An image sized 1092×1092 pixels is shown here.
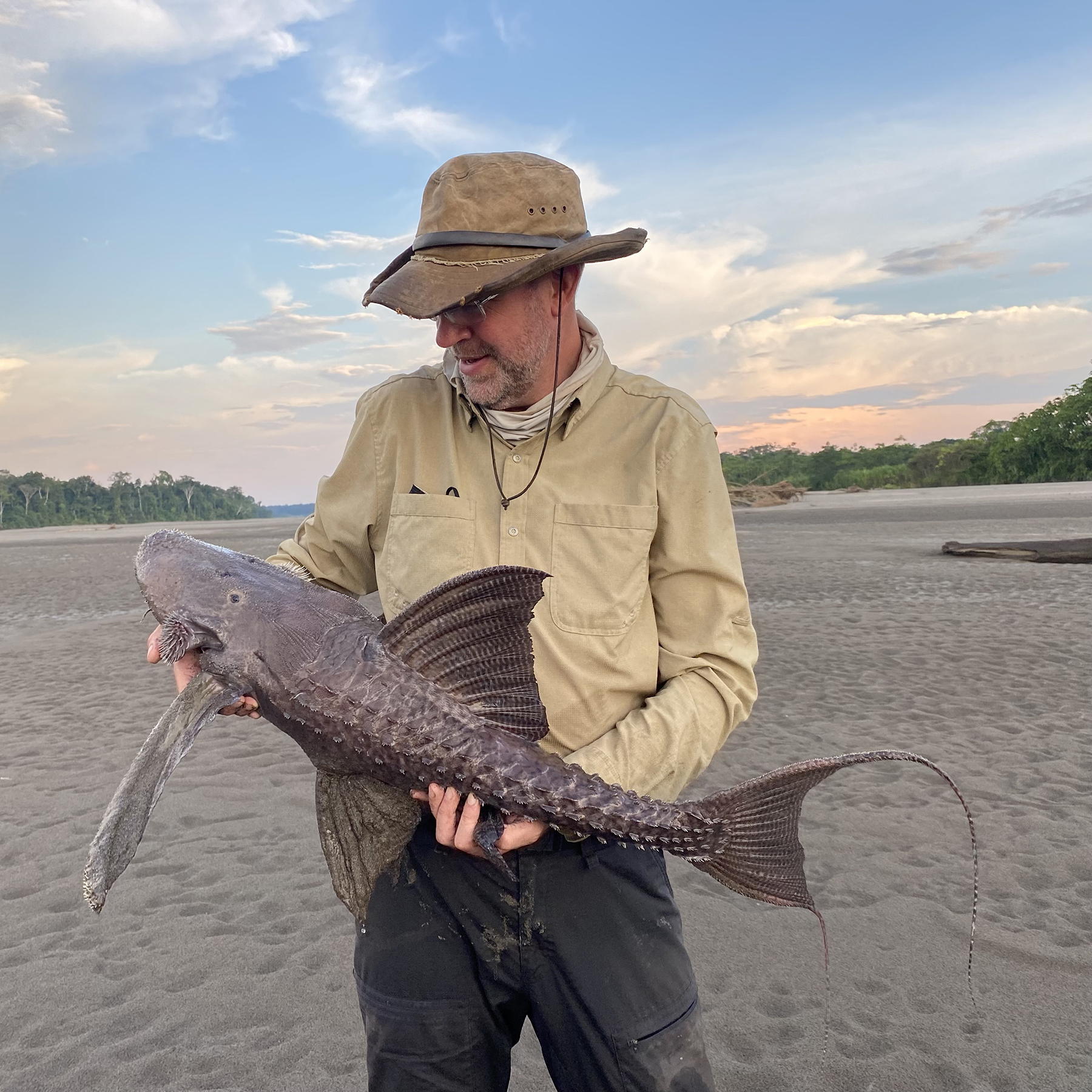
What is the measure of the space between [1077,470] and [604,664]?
63888mm

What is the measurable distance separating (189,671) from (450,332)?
128cm

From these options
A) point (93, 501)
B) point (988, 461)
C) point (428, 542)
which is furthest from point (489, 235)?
point (93, 501)

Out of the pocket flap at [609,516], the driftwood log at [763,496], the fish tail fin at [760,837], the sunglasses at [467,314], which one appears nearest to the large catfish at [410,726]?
the fish tail fin at [760,837]

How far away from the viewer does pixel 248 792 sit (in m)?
7.42

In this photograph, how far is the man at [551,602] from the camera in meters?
2.40

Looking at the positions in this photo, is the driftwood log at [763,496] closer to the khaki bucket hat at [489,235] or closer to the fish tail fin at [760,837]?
the khaki bucket hat at [489,235]

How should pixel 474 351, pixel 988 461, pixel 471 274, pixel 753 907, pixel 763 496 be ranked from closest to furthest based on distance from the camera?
pixel 471 274, pixel 474 351, pixel 753 907, pixel 763 496, pixel 988 461

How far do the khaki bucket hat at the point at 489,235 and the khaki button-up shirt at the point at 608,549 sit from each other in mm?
382

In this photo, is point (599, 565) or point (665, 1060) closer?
point (665, 1060)

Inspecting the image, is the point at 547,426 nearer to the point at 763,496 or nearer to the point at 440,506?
the point at 440,506

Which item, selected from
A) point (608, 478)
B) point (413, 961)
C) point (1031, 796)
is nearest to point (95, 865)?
point (413, 961)

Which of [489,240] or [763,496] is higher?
[489,240]

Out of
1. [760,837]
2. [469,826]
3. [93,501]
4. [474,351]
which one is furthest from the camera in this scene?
[93,501]

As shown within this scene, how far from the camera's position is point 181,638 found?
236cm
